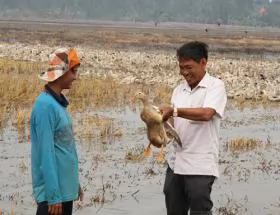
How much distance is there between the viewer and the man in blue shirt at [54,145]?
4.09m

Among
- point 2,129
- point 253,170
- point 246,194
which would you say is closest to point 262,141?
point 253,170

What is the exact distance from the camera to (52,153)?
13.5 ft

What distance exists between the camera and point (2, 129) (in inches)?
479

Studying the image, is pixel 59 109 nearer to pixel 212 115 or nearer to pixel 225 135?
pixel 212 115

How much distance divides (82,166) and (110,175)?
66 cm

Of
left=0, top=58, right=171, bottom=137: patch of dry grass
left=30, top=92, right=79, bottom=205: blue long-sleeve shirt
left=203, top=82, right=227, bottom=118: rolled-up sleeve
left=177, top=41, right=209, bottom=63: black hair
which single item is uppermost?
left=177, top=41, right=209, bottom=63: black hair

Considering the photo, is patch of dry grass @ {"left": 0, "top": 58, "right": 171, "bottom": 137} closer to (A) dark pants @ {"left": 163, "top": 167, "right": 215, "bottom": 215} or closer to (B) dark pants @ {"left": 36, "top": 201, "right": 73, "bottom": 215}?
(A) dark pants @ {"left": 163, "top": 167, "right": 215, "bottom": 215}

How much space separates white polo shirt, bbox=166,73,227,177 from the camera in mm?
4594

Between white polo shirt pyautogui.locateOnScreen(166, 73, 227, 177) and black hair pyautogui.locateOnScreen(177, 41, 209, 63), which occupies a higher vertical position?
black hair pyautogui.locateOnScreen(177, 41, 209, 63)

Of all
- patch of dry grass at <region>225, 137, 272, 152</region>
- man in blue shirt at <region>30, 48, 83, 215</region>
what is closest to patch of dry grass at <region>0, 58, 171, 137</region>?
patch of dry grass at <region>225, 137, 272, 152</region>

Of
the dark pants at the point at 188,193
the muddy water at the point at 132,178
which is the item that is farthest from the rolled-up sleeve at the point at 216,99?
the muddy water at the point at 132,178

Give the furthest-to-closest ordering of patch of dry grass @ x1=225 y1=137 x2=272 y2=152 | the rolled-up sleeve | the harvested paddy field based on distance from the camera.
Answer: patch of dry grass @ x1=225 y1=137 x2=272 y2=152
the harvested paddy field
the rolled-up sleeve

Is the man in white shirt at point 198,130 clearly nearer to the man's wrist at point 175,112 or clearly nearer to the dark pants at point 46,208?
the man's wrist at point 175,112

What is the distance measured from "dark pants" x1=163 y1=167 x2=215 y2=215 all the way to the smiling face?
73cm
